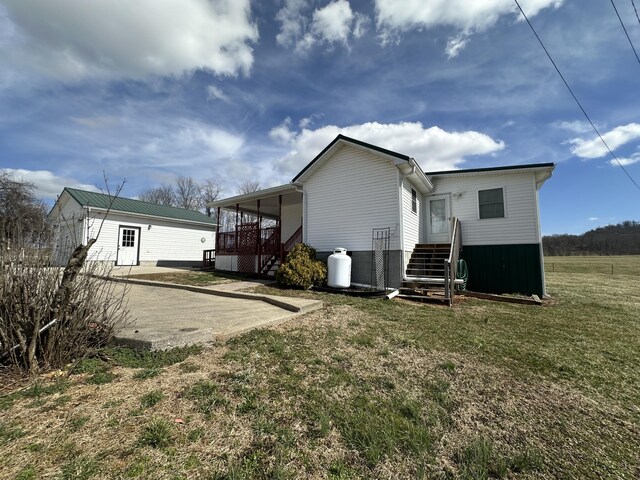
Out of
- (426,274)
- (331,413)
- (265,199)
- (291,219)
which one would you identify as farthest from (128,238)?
(331,413)

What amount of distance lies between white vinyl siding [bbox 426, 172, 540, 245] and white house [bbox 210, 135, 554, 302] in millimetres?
30

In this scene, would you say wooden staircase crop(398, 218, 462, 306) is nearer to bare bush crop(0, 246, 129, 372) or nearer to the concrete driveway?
the concrete driveway

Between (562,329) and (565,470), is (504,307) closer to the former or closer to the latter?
(562,329)

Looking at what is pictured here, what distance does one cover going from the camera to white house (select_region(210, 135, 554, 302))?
9.52 metres

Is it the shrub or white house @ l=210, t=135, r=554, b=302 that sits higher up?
white house @ l=210, t=135, r=554, b=302

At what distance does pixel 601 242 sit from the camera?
51438 millimetres

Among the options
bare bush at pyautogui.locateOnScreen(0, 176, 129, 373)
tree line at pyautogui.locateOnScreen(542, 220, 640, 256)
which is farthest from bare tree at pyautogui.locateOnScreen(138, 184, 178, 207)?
tree line at pyautogui.locateOnScreen(542, 220, 640, 256)

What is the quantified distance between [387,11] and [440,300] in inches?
294

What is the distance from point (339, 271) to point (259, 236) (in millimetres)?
5024

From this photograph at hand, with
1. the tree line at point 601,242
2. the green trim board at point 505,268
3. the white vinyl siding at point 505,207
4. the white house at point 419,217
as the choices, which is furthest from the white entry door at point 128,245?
the tree line at point 601,242

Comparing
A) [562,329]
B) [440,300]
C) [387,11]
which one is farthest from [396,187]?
[562,329]

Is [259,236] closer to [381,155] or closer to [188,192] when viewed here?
[381,155]

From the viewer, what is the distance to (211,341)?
4020 millimetres

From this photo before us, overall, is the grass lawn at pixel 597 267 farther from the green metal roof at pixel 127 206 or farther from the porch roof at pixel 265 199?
the green metal roof at pixel 127 206
